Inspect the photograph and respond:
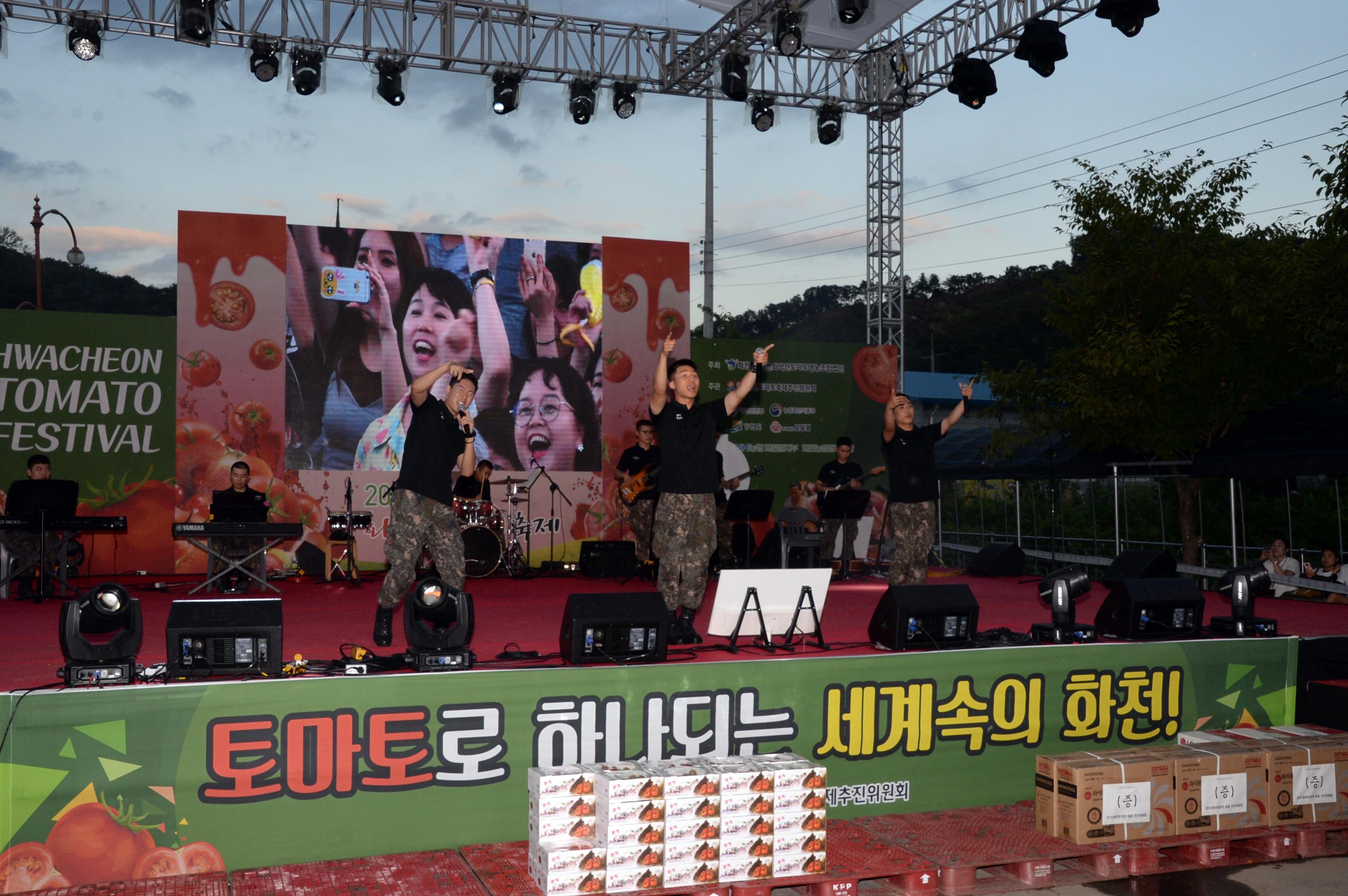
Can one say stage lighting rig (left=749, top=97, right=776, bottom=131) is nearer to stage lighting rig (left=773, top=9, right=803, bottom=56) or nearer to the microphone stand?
stage lighting rig (left=773, top=9, right=803, bottom=56)

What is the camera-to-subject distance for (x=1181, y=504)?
13406mm

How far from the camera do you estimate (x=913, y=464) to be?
7.57 metres

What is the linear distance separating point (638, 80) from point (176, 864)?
10.3 meters

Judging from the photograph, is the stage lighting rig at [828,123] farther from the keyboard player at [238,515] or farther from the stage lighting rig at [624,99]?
the keyboard player at [238,515]

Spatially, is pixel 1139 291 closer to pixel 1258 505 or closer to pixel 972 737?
pixel 972 737

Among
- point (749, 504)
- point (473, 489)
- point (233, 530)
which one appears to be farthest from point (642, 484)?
point (233, 530)

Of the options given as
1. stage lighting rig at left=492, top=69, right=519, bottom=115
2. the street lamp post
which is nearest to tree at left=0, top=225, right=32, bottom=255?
the street lamp post

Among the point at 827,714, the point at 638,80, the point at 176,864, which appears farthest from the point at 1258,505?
the point at 176,864

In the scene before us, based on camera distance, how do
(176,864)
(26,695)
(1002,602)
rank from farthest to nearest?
(1002,602), (176,864), (26,695)

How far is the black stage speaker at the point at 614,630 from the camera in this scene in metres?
5.41

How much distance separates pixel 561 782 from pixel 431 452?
7.76 feet

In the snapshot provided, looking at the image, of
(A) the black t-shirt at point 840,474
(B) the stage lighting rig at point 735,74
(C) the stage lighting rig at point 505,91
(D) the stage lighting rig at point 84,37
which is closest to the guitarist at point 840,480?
(A) the black t-shirt at point 840,474

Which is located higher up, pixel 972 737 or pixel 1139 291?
pixel 1139 291

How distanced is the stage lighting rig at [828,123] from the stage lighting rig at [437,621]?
9903mm
